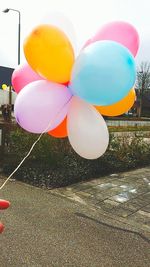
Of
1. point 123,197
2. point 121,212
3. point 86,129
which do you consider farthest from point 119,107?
point 123,197

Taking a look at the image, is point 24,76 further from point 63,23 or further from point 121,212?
point 121,212

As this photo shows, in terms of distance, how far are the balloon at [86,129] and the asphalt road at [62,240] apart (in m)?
1.64

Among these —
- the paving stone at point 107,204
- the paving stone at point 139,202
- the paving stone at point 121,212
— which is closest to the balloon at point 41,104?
the paving stone at point 121,212

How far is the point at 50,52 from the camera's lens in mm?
2445

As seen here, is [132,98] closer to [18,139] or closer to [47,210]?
[47,210]

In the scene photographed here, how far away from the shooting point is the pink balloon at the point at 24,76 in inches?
112

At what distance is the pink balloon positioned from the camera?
284 centimetres

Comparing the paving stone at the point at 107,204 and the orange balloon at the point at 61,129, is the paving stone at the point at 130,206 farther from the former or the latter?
the orange balloon at the point at 61,129

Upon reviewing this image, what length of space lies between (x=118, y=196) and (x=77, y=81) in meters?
4.26

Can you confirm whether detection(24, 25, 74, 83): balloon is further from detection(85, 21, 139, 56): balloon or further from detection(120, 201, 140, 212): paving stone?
detection(120, 201, 140, 212): paving stone

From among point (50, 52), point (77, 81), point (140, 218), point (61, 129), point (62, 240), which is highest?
point (50, 52)

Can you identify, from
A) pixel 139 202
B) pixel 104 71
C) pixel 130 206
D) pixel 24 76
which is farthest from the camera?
pixel 139 202

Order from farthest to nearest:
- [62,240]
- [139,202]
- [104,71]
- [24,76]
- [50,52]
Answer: [139,202], [62,240], [24,76], [50,52], [104,71]

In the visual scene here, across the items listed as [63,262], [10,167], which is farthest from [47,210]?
[10,167]
